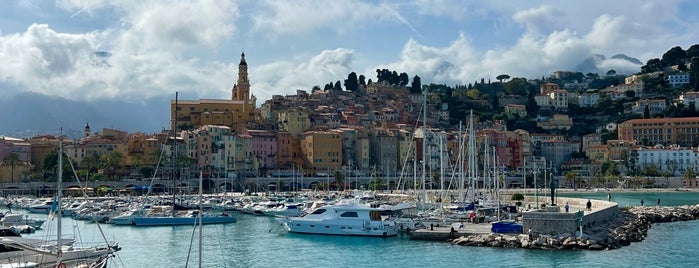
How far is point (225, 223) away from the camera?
1860 inches

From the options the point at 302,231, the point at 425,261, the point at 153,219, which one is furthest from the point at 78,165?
the point at 425,261

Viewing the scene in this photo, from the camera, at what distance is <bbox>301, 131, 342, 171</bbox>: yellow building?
9156 cm

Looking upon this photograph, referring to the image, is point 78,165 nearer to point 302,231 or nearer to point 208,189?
point 208,189

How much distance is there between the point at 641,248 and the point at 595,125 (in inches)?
4071

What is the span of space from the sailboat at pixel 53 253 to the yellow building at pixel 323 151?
2663 inches

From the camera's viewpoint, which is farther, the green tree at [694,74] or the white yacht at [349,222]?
the green tree at [694,74]

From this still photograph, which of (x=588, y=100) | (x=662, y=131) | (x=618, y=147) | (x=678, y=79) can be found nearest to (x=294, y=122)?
(x=618, y=147)

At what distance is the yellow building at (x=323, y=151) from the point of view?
300 ft

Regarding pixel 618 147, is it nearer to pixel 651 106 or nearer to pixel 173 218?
pixel 651 106

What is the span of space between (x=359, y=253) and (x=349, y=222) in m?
4.80

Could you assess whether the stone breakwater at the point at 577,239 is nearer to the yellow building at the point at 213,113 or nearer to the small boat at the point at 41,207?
the small boat at the point at 41,207

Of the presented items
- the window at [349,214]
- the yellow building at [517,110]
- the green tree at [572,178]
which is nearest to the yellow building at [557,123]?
the yellow building at [517,110]

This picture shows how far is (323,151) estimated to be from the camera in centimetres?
9156

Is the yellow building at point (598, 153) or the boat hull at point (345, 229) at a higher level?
the yellow building at point (598, 153)
